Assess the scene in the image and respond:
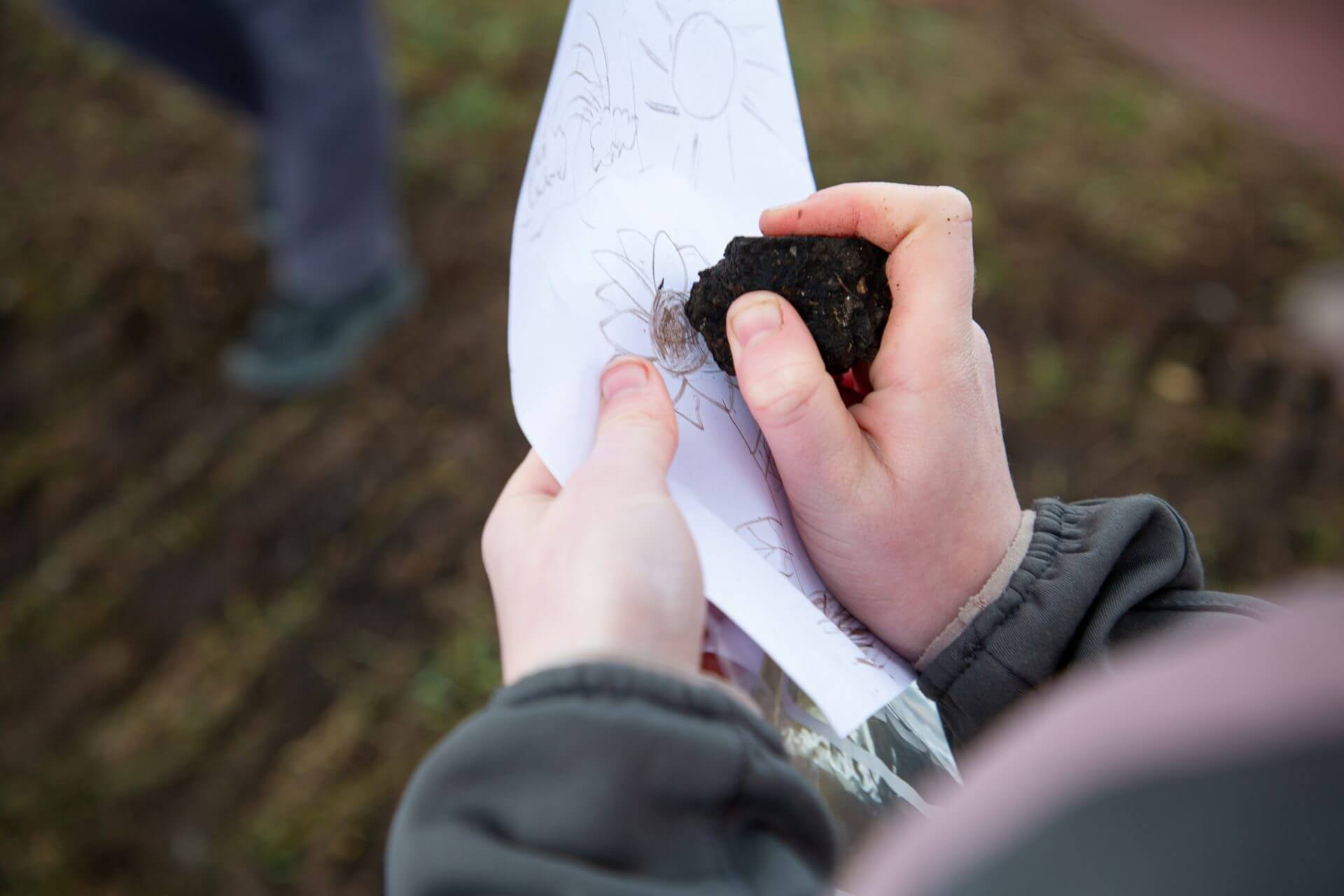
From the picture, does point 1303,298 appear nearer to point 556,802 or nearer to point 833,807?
point 833,807

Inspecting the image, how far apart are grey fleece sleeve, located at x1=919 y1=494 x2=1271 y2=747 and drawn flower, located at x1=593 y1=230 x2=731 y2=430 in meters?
0.32

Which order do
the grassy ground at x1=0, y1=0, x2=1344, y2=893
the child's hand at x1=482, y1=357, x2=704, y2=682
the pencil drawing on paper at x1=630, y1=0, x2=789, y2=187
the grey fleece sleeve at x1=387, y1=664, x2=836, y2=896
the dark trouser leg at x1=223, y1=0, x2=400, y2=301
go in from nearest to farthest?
the grey fleece sleeve at x1=387, y1=664, x2=836, y2=896
the child's hand at x1=482, y1=357, x2=704, y2=682
the pencil drawing on paper at x1=630, y1=0, x2=789, y2=187
the grassy ground at x1=0, y1=0, x2=1344, y2=893
the dark trouser leg at x1=223, y1=0, x2=400, y2=301

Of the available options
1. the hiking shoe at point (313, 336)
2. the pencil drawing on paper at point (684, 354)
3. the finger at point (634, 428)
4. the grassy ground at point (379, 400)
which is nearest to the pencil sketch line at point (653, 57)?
the pencil drawing on paper at point (684, 354)

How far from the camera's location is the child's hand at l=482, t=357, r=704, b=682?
63 cm

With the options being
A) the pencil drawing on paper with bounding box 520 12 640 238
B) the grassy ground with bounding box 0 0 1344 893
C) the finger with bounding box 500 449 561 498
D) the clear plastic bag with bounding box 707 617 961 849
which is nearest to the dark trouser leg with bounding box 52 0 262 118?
the grassy ground with bounding box 0 0 1344 893

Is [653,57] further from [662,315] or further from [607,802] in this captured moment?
[607,802]

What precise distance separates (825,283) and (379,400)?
4.92 feet

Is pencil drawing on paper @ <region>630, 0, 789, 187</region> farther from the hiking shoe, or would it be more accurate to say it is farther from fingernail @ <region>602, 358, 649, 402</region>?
the hiking shoe

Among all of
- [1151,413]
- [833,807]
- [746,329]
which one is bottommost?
[1151,413]

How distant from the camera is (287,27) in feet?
6.26

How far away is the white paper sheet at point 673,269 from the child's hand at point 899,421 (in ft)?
0.20

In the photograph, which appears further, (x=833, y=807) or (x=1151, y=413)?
(x=1151, y=413)

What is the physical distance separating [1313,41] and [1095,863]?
0.39 m

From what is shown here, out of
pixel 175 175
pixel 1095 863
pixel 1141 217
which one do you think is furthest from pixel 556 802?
pixel 175 175
